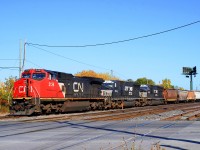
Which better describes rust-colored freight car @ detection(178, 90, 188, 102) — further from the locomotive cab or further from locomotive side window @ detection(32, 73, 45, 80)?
locomotive side window @ detection(32, 73, 45, 80)

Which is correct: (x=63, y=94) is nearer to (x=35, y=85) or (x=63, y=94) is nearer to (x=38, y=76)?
(x=38, y=76)

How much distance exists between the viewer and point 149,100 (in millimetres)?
56156

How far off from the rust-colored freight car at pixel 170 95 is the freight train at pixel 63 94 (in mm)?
19074

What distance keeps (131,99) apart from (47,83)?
21.4 m

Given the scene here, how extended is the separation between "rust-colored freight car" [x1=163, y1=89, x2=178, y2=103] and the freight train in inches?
751

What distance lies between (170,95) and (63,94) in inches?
1618

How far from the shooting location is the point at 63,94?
3017 cm

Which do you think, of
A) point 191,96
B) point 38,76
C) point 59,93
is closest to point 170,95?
point 191,96

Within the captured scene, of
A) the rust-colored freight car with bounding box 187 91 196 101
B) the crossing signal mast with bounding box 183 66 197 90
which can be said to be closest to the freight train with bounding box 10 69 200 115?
the rust-colored freight car with bounding box 187 91 196 101

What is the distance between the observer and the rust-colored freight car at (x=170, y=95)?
66062 mm

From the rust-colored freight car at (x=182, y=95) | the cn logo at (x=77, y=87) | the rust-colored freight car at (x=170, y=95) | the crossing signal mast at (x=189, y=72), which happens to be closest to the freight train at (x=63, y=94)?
the cn logo at (x=77, y=87)

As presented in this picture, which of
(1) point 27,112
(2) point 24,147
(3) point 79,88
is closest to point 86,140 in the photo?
(2) point 24,147

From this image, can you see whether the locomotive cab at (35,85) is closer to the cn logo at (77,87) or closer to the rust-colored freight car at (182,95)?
the cn logo at (77,87)

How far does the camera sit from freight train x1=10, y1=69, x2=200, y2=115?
26750 mm
